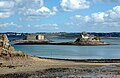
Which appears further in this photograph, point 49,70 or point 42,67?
point 42,67

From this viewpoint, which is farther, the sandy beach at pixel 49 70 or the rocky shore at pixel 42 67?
the rocky shore at pixel 42 67

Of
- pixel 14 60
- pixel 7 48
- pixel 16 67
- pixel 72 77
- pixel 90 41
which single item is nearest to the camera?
pixel 72 77

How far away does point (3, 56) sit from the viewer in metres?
45.9

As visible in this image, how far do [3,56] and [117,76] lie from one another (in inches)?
730

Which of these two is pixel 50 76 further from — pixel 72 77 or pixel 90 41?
pixel 90 41

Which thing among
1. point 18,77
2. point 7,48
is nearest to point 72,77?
point 18,77

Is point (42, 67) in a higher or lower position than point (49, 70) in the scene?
lower

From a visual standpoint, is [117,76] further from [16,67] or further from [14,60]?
[14,60]

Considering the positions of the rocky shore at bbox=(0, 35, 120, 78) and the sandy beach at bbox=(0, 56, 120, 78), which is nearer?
the sandy beach at bbox=(0, 56, 120, 78)

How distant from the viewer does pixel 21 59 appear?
46.4m

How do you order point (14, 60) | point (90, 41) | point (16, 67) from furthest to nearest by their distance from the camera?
point (90, 41) → point (14, 60) → point (16, 67)

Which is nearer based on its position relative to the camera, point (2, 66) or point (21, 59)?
Result: point (2, 66)

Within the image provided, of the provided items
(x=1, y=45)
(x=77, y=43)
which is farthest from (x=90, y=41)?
(x=1, y=45)

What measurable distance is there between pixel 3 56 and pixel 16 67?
22.9 ft
